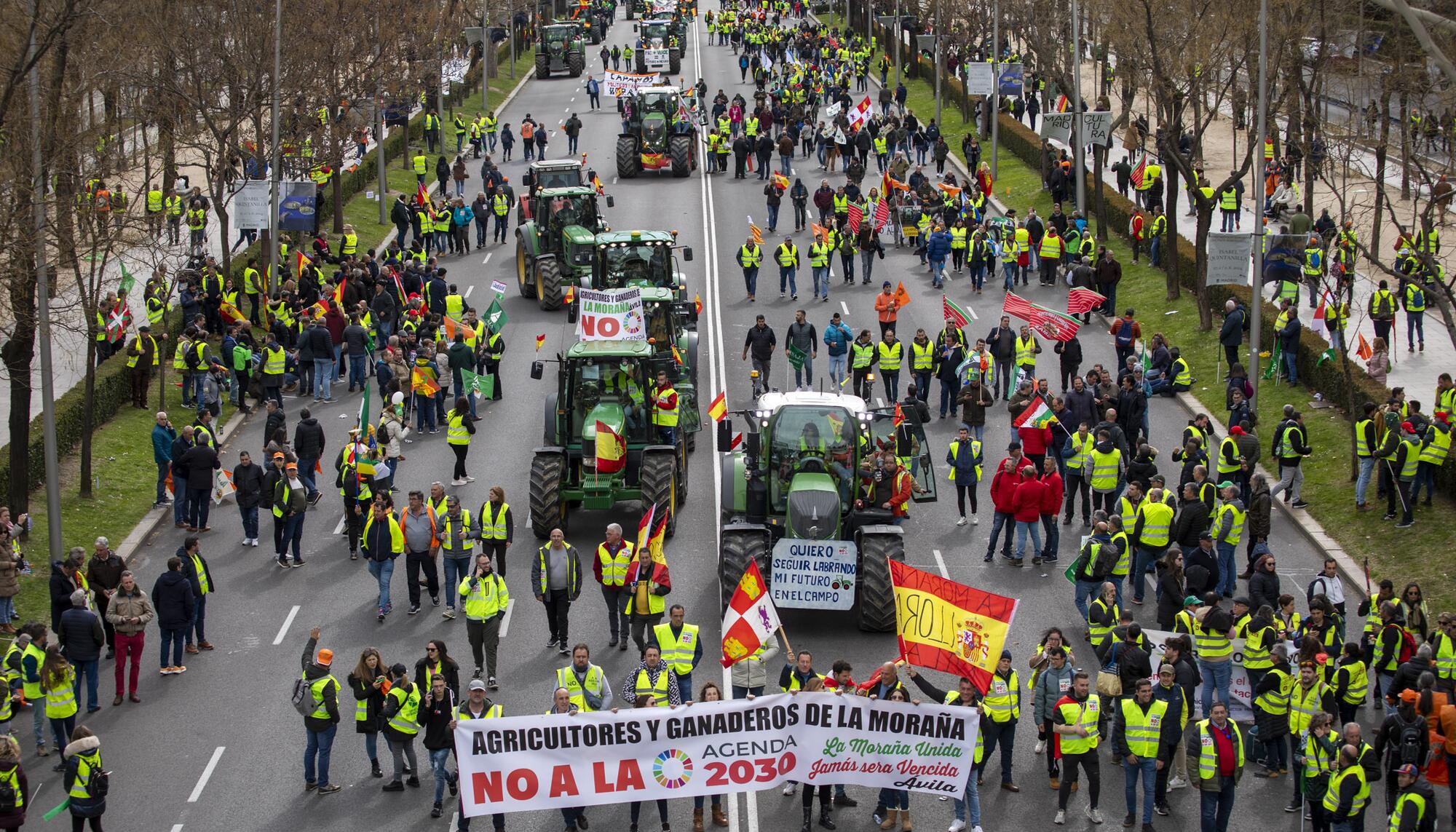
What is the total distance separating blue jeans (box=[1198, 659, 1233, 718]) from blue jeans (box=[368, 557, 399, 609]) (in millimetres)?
9695

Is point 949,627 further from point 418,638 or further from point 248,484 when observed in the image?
point 248,484

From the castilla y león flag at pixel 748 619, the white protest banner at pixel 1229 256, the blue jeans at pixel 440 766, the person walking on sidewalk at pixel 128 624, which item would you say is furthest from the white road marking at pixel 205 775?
the white protest banner at pixel 1229 256

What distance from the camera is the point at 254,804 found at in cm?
1727

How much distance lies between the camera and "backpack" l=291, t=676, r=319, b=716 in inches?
680

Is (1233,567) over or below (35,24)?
below

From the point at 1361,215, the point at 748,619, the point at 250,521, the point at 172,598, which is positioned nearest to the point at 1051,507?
the point at 748,619

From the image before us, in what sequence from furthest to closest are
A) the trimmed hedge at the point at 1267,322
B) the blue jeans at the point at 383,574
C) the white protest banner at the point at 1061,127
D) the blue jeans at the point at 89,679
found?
the white protest banner at the point at 1061,127, the trimmed hedge at the point at 1267,322, the blue jeans at the point at 383,574, the blue jeans at the point at 89,679

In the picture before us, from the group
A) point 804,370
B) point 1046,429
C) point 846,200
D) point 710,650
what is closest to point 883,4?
point 846,200

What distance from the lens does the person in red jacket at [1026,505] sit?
23.0 metres

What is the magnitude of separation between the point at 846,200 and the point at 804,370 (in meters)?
13.1

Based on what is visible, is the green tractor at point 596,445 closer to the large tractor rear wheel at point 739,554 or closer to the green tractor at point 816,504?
the green tractor at point 816,504

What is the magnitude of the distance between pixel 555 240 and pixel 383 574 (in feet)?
60.3

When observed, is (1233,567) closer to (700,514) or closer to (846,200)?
(700,514)

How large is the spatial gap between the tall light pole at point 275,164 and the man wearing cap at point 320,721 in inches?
788
